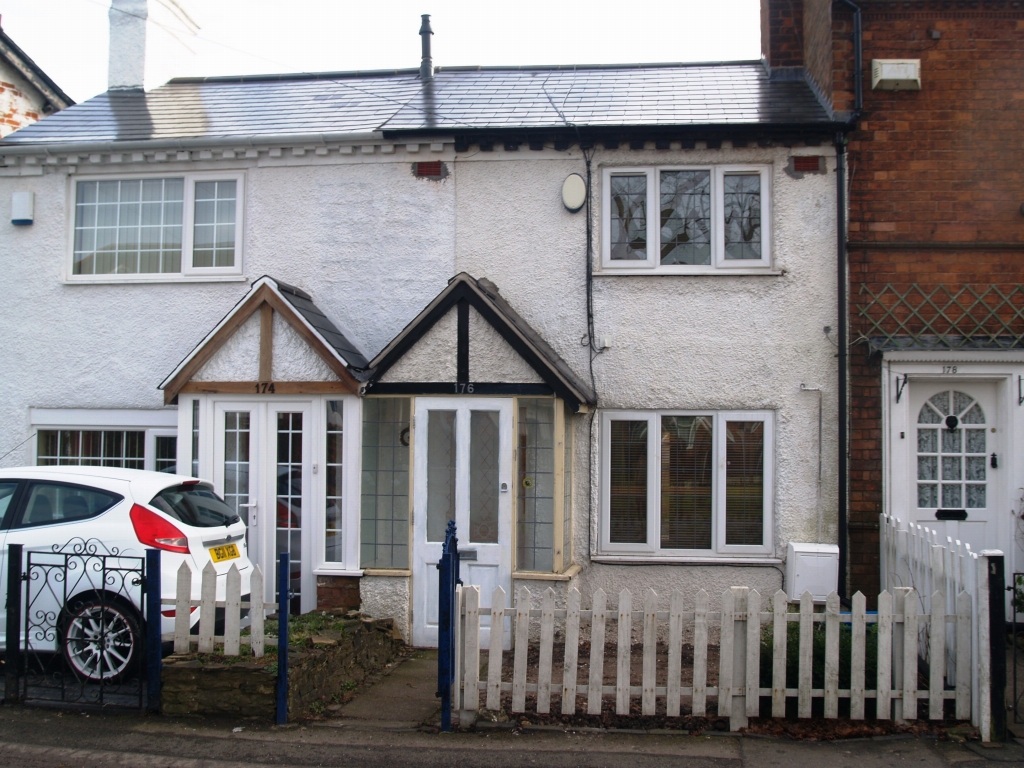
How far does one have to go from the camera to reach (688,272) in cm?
946

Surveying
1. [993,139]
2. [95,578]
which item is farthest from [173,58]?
[993,139]

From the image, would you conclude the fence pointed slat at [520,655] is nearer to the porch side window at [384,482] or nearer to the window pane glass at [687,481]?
the porch side window at [384,482]

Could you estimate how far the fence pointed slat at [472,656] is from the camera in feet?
20.4

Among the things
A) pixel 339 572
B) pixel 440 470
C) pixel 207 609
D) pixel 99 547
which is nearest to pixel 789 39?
pixel 440 470

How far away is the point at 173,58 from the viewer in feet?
43.1

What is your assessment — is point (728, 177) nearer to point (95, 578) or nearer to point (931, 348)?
point (931, 348)

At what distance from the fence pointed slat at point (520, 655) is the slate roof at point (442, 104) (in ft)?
17.7

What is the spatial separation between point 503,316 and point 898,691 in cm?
464

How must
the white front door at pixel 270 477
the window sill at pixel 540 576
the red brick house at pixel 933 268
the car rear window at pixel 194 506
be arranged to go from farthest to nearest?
the white front door at pixel 270 477
the red brick house at pixel 933 268
the window sill at pixel 540 576
the car rear window at pixel 194 506

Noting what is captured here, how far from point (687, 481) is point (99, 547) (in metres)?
5.73

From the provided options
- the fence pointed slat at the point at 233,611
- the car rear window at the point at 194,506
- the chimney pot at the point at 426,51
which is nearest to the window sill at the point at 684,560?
the car rear window at the point at 194,506

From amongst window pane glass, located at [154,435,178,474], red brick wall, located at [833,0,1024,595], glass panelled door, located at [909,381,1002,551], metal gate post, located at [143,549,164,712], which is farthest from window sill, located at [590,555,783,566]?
window pane glass, located at [154,435,178,474]

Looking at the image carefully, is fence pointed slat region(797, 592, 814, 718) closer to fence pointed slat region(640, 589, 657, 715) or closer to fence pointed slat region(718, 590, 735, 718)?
fence pointed slat region(718, 590, 735, 718)

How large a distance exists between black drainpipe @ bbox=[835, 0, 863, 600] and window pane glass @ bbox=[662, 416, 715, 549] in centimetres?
132
